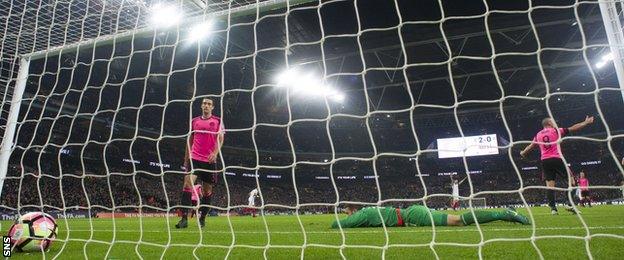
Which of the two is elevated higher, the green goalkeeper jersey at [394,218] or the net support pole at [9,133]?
the net support pole at [9,133]

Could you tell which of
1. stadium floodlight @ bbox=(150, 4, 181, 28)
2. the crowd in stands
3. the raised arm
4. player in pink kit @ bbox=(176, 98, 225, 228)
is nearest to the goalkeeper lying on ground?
the raised arm

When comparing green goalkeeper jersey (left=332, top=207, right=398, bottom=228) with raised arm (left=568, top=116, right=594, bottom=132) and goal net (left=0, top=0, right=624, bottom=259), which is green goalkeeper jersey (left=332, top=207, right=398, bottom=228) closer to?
goal net (left=0, top=0, right=624, bottom=259)

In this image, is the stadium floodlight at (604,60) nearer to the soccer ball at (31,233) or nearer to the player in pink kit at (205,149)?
the player in pink kit at (205,149)

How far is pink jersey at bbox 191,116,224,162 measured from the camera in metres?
5.20

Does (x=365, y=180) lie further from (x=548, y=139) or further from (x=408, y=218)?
(x=408, y=218)

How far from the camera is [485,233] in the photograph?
12.9 feet

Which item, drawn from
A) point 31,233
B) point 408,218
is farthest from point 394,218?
point 31,233

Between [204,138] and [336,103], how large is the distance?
19.4m

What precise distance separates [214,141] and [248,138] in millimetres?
23706

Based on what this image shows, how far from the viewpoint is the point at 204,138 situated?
5.35 m

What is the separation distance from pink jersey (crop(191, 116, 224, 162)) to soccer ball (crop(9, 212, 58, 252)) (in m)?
2.07

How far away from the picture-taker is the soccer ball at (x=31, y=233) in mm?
3146

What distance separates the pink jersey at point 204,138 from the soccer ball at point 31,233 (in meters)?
A: 2.07

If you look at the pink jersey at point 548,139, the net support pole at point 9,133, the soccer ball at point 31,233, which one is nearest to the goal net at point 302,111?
the net support pole at point 9,133
